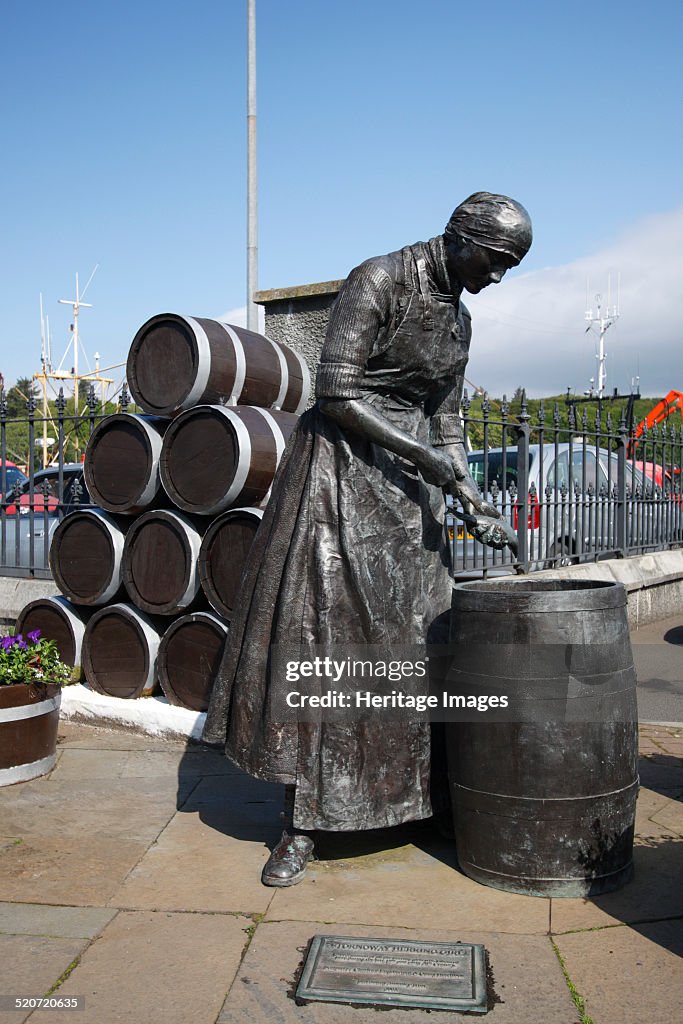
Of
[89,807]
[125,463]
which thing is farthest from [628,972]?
[125,463]

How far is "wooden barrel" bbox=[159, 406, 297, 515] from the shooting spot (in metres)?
5.06

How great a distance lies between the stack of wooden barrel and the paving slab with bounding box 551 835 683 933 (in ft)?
8.15

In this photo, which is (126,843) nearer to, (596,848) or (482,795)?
Answer: (482,795)

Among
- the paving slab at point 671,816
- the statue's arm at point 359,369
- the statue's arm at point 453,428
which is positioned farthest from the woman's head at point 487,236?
the paving slab at point 671,816

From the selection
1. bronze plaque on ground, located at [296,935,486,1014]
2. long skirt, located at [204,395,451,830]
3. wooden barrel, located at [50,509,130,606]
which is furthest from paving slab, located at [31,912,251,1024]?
wooden barrel, located at [50,509,130,606]

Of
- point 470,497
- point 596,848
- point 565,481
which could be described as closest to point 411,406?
point 470,497

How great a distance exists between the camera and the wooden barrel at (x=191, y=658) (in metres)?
5.25

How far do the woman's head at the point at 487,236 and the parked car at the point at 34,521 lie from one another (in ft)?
12.3

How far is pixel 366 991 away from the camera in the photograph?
2.62 meters

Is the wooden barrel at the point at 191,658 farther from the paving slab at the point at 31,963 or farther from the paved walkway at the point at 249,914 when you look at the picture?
the paving slab at the point at 31,963

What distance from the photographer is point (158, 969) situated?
276cm

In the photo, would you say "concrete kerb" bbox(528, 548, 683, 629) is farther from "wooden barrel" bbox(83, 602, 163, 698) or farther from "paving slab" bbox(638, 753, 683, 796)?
"wooden barrel" bbox(83, 602, 163, 698)

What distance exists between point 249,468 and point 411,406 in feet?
4.88

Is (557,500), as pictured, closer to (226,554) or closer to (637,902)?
(226,554)
